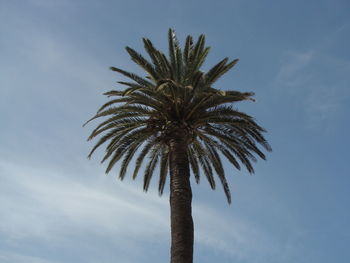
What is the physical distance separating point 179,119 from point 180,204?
12.3 ft

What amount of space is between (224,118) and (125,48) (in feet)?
17.7

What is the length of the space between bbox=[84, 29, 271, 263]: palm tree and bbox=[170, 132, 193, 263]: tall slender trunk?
0.04m

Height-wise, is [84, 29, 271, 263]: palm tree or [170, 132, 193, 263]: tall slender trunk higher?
[84, 29, 271, 263]: palm tree

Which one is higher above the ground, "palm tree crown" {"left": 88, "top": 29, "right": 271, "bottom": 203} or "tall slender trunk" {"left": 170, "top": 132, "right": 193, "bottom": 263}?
"palm tree crown" {"left": 88, "top": 29, "right": 271, "bottom": 203}

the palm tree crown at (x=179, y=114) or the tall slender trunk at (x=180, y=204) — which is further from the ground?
the palm tree crown at (x=179, y=114)

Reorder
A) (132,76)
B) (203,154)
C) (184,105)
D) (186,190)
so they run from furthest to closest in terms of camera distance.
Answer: (203,154)
(132,76)
(184,105)
(186,190)

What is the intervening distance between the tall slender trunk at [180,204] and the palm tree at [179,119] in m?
0.04

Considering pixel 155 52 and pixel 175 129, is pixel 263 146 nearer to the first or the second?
pixel 175 129

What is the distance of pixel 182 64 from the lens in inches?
742

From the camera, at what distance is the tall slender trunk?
14531 millimetres

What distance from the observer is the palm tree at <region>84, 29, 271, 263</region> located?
17.0 metres

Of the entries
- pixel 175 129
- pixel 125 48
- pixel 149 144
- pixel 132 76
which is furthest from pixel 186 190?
pixel 125 48

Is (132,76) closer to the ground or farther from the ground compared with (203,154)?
farther from the ground

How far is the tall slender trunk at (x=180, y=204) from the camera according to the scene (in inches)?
572
